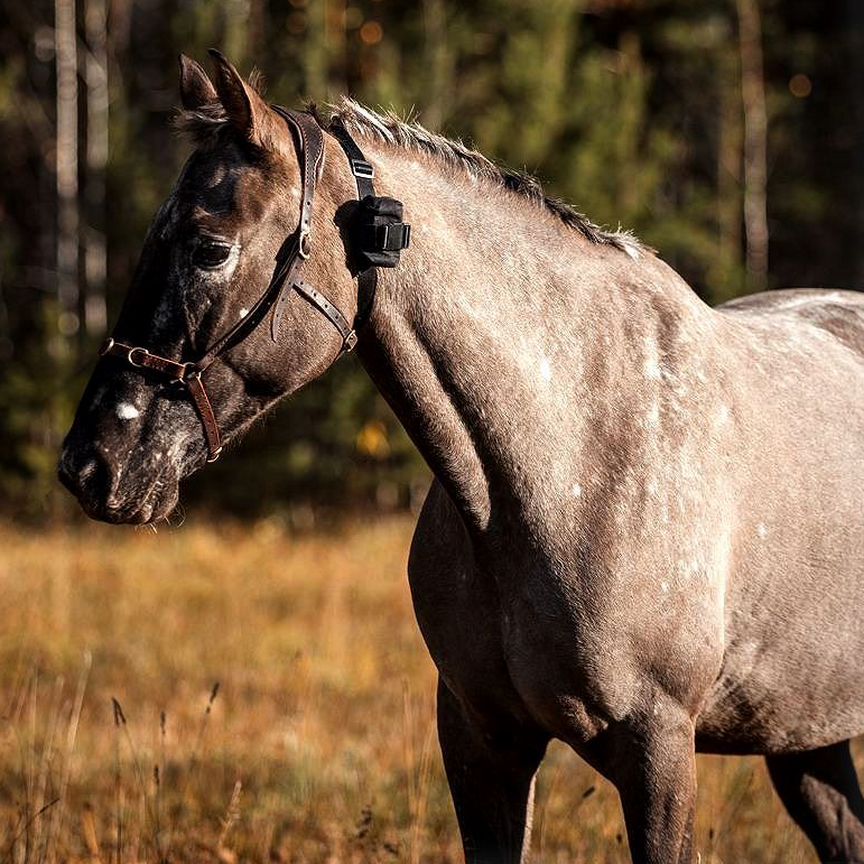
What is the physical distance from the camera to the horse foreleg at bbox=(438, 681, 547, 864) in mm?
3355

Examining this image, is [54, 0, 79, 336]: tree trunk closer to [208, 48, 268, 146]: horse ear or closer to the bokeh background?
the bokeh background

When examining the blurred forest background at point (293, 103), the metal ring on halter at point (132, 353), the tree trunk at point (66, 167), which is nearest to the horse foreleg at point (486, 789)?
the metal ring on halter at point (132, 353)

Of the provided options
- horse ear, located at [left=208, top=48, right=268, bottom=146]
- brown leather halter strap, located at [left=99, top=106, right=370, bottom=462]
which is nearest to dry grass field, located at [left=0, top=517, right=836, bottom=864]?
brown leather halter strap, located at [left=99, top=106, right=370, bottom=462]

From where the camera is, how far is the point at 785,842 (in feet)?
15.1

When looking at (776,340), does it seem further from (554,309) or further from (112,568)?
(112,568)

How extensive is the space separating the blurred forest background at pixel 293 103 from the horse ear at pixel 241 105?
8.38 m

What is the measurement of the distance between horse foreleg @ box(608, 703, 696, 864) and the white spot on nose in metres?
1.29

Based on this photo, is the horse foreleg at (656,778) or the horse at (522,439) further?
the horse foreleg at (656,778)

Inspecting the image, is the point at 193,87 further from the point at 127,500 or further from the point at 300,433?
the point at 300,433

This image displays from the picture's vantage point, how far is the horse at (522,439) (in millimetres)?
2816

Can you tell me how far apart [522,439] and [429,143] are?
0.75 metres

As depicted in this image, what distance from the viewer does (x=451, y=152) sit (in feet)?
10.4

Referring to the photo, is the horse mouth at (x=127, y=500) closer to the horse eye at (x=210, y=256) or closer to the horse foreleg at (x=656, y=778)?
the horse eye at (x=210, y=256)

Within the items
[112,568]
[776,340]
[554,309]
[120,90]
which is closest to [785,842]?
[776,340]
